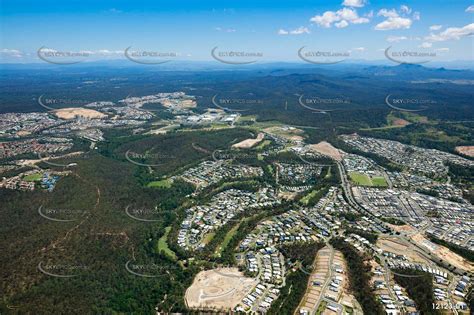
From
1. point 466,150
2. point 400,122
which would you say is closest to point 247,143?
point 466,150

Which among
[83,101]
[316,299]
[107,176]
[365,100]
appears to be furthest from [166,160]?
[365,100]

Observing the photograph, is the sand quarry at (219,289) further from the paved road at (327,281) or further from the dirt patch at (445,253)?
the dirt patch at (445,253)

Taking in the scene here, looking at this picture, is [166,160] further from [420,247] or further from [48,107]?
[48,107]

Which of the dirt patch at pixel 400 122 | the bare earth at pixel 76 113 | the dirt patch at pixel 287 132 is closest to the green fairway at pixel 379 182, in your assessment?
the dirt patch at pixel 287 132

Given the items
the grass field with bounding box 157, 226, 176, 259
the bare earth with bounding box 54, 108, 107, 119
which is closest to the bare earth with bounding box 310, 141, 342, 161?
the grass field with bounding box 157, 226, 176, 259

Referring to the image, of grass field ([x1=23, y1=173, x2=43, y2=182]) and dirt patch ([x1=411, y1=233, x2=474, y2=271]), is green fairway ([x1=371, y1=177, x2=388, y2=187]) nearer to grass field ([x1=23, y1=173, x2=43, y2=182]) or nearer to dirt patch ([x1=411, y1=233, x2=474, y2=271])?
dirt patch ([x1=411, y1=233, x2=474, y2=271])

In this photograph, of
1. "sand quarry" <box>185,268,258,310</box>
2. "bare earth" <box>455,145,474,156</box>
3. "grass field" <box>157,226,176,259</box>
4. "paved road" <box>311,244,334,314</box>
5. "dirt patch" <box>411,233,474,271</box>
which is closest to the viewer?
"paved road" <box>311,244,334,314</box>

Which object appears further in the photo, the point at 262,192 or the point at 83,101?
the point at 83,101
